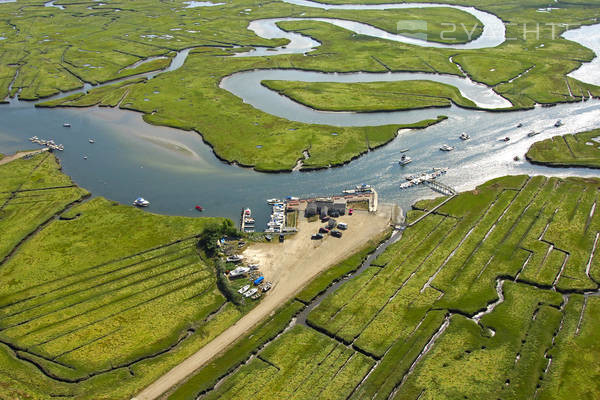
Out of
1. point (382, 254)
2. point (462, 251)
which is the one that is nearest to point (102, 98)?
point (382, 254)

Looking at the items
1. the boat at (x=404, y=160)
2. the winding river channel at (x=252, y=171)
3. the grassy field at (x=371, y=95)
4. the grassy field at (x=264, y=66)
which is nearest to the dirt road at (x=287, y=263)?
the winding river channel at (x=252, y=171)

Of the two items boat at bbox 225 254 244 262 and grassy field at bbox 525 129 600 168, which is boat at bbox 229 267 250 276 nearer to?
boat at bbox 225 254 244 262

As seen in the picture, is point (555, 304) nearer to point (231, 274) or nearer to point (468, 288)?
point (468, 288)

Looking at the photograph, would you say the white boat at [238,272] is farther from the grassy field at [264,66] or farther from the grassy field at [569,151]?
the grassy field at [569,151]

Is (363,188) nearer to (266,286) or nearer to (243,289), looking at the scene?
(266,286)

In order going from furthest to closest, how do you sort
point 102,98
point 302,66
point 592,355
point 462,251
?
1. point 302,66
2. point 102,98
3. point 462,251
4. point 592,355
